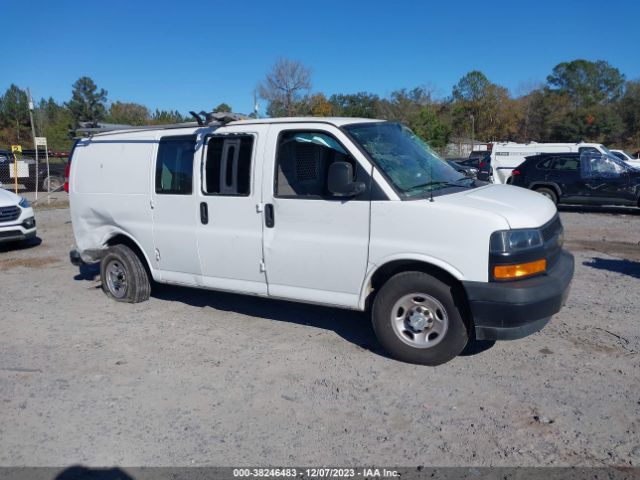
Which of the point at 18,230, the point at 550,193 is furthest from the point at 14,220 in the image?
the point at 550,193

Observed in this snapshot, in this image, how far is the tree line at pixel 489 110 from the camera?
5781 centimetres

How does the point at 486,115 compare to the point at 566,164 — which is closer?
the point at 566,164

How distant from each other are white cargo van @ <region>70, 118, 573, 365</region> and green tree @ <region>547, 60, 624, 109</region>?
90303mm

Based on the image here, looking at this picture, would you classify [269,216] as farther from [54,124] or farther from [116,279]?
[54,124]

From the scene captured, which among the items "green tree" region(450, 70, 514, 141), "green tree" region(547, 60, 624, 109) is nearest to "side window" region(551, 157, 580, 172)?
"green tree" region(450, 70, 514, 141)

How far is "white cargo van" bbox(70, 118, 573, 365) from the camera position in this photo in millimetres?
4117

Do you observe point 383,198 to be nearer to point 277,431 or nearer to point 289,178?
point 289,178

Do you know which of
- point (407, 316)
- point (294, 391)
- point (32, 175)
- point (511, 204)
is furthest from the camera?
point (32, 175)

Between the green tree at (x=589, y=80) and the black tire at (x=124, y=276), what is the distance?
90.4 metres

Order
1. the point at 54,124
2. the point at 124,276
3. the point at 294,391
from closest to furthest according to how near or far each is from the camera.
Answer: the point at 294,391 → the point at 124,276 → the point at 54,124

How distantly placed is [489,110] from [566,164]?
214 feet

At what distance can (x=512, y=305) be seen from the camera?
400 cm

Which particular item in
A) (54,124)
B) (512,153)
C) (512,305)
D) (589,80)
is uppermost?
(589,80)

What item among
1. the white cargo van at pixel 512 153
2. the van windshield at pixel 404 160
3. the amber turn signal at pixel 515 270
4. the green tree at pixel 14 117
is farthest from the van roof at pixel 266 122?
the green tree at pixel 14 117
